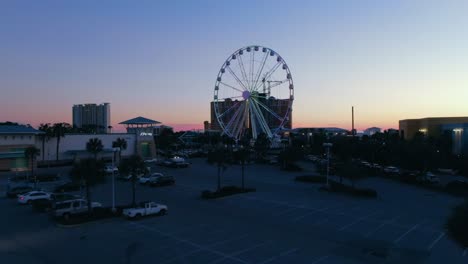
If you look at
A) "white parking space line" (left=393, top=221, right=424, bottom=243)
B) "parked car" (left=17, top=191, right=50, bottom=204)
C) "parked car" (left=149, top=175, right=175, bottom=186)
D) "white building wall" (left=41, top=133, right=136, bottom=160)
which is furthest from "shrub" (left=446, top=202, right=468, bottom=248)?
"white building wall" (left=41, top=133, right=136, bottom=160)

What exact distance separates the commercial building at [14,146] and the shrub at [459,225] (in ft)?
172

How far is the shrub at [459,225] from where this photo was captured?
994cm

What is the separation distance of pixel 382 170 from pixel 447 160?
9856mm

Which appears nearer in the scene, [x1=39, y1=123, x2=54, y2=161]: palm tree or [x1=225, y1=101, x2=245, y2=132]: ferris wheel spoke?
[x1=39, y1=123, x2=54, y2=161]: palm tree

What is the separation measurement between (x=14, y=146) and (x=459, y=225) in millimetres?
54408

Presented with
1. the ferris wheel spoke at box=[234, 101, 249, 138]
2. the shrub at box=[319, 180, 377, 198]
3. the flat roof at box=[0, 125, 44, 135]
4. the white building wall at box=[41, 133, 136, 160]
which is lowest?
the shrub at box=[319, 180, 377, 198]

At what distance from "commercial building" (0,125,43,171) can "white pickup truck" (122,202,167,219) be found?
115 ft

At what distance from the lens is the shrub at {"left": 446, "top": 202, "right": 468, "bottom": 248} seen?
994 centimetres

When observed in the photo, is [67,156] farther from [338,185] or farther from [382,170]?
[382,170]

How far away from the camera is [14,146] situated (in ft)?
166

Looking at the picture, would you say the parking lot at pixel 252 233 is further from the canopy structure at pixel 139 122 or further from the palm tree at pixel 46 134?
the canopy structure at pixel 139 122

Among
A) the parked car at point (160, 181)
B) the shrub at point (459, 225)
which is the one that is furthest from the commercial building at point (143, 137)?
the shrub at point (459, 225)

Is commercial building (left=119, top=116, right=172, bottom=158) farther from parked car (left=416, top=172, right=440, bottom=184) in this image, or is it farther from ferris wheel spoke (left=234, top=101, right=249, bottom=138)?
parked car (left=416, top=172, right=440, bottom=184)

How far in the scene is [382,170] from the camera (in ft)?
165
